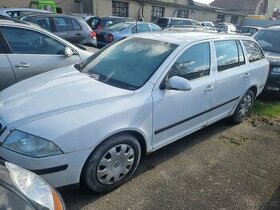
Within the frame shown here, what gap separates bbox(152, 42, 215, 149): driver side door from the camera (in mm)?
3203

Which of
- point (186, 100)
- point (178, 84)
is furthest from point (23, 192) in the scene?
point (186, 100)

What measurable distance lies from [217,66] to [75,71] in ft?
6.32

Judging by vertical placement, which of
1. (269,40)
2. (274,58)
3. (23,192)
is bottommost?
(274,58)

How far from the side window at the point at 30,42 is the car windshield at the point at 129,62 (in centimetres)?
119

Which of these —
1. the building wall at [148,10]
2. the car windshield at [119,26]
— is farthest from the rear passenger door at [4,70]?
the building wall at [148,10]

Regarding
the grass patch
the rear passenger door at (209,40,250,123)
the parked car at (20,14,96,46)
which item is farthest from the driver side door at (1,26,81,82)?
the parked car at (20,14,96,46)

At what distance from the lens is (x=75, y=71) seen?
3648 mm

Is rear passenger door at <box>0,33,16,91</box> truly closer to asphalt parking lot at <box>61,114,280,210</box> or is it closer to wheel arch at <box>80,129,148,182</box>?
asphalt parking lot at <box>61,114,280,210</box>

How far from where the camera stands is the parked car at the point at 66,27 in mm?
8141

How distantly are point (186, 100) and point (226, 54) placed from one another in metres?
1.24

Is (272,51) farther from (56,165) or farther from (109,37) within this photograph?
(56,165)

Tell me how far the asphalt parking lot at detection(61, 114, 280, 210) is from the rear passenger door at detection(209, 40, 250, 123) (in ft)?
1.67

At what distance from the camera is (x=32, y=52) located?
179 inches

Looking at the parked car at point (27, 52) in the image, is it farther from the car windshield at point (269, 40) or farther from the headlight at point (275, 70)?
the car windshield at point (269, 40)
